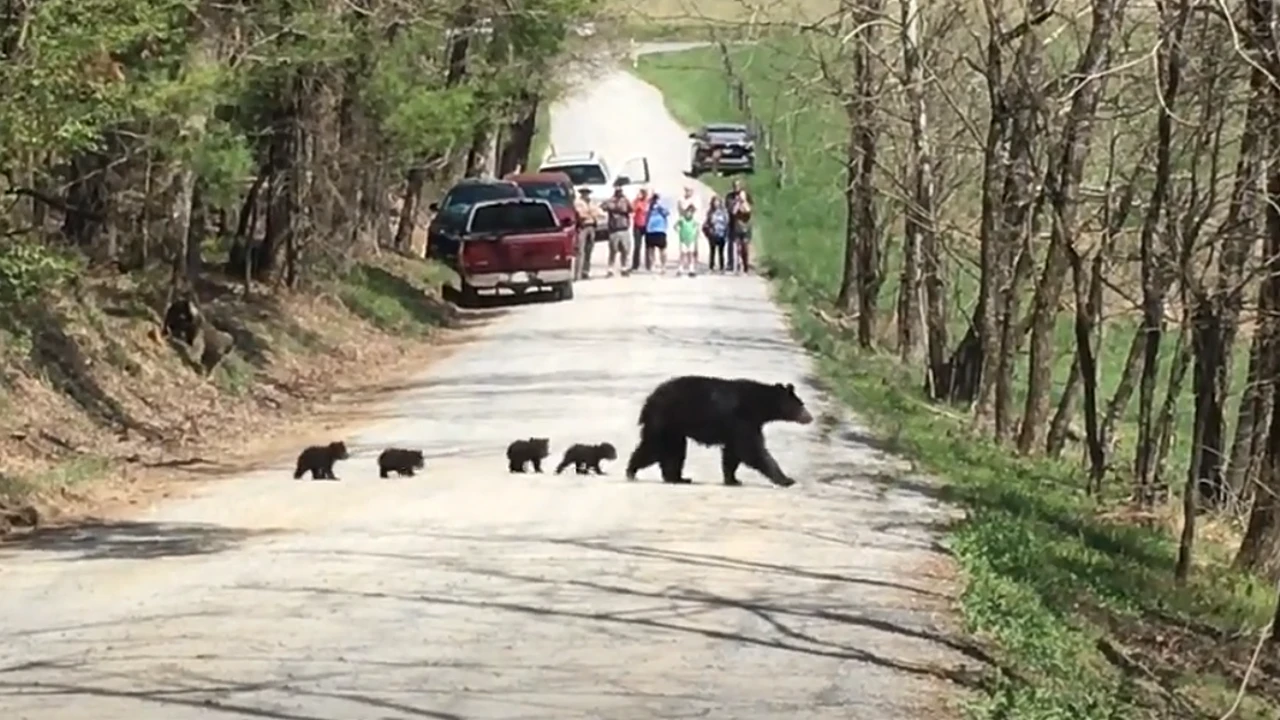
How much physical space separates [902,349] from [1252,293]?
415 inches

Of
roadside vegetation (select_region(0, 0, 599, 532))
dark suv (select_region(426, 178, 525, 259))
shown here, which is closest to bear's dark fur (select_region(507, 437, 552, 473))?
roadside vegetation (select_region(0, 0, 599, 532))

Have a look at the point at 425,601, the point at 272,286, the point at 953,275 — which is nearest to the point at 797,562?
the point at 425,601

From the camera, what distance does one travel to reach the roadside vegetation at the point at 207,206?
1765cm

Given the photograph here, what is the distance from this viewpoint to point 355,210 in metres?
39.9

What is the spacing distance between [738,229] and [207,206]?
18611 millimetres

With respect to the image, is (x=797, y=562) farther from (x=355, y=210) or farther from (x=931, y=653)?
(x=355, y=210)

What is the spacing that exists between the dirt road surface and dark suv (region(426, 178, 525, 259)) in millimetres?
21471

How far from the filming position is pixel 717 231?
4841 cm

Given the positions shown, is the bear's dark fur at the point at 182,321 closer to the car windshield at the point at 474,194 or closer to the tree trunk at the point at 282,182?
the tree trunk at the point at 282,182

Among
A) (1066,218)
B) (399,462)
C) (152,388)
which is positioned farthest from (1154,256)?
(152,388)

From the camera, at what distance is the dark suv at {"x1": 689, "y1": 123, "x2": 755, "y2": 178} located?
226 ft

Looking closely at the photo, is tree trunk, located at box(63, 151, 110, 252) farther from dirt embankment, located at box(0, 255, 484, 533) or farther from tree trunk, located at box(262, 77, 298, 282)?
tree trunk, located at box(262, 77, 298, 282)

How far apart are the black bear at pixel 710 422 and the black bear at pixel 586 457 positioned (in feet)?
2.46

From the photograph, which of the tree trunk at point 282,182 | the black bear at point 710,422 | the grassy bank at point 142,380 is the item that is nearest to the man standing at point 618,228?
the grassy bank at point 142,380
